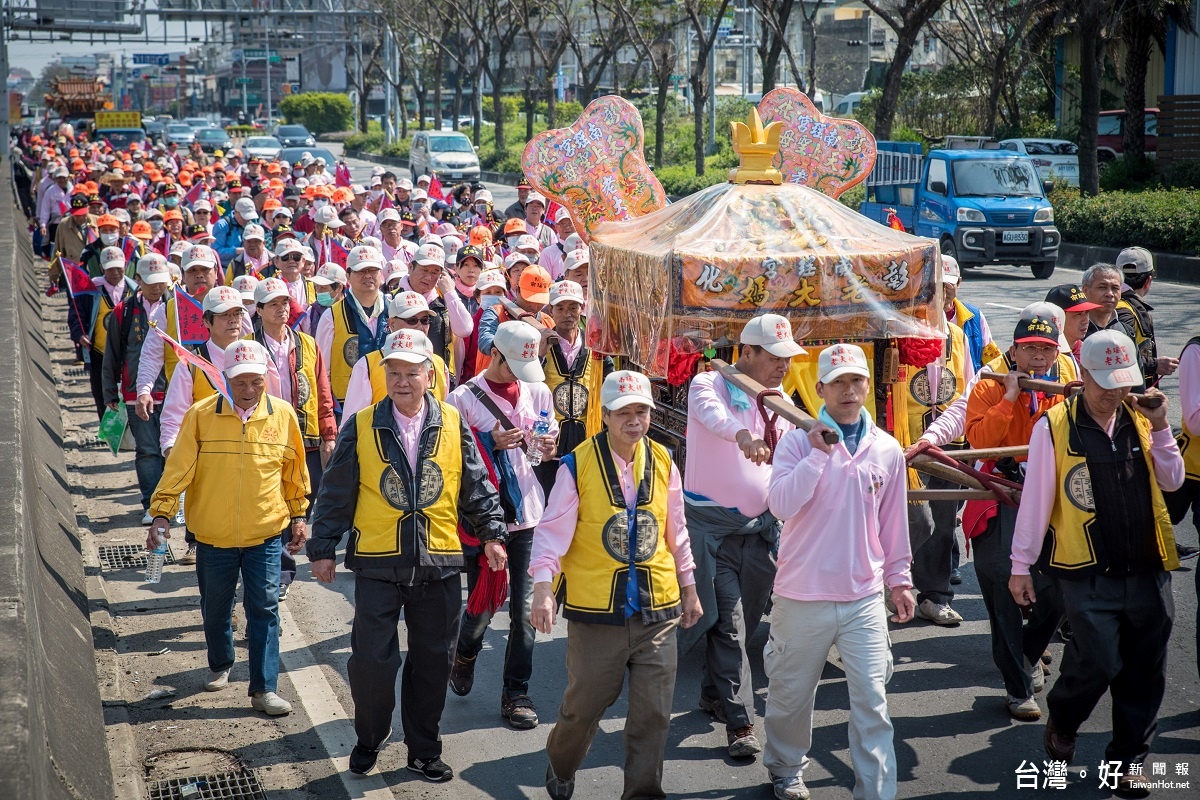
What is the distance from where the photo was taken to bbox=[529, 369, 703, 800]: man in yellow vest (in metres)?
4.91

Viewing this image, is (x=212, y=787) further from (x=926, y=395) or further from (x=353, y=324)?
(x=926, y=395)

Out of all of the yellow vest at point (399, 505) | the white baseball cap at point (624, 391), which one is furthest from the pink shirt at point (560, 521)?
the yellow vest at point (399, 505)

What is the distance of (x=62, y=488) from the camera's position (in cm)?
922

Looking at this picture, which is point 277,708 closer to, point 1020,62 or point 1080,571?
point 1080,571

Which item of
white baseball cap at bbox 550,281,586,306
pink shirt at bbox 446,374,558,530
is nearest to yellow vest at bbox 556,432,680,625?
pink shirt at bbox 446,374,558,530

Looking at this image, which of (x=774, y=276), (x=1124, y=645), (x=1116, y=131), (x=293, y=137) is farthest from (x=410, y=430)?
(x=293, y=137)

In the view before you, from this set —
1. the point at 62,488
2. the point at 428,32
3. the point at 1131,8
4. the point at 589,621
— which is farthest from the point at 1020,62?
the point at 589,621

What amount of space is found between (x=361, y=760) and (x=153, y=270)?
196 inches

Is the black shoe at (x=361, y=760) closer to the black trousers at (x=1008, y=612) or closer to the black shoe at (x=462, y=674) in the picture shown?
the black shoe at (x=462, y=674)

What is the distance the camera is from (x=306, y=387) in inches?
310

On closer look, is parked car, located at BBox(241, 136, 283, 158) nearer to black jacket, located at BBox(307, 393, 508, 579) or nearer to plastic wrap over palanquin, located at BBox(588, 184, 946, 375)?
plastic wrap over palanquin, located at BBox(588, 184, 946, 375)

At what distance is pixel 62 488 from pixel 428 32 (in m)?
48.7

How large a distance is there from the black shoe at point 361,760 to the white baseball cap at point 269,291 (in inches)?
127

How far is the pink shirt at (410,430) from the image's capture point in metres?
5.41
